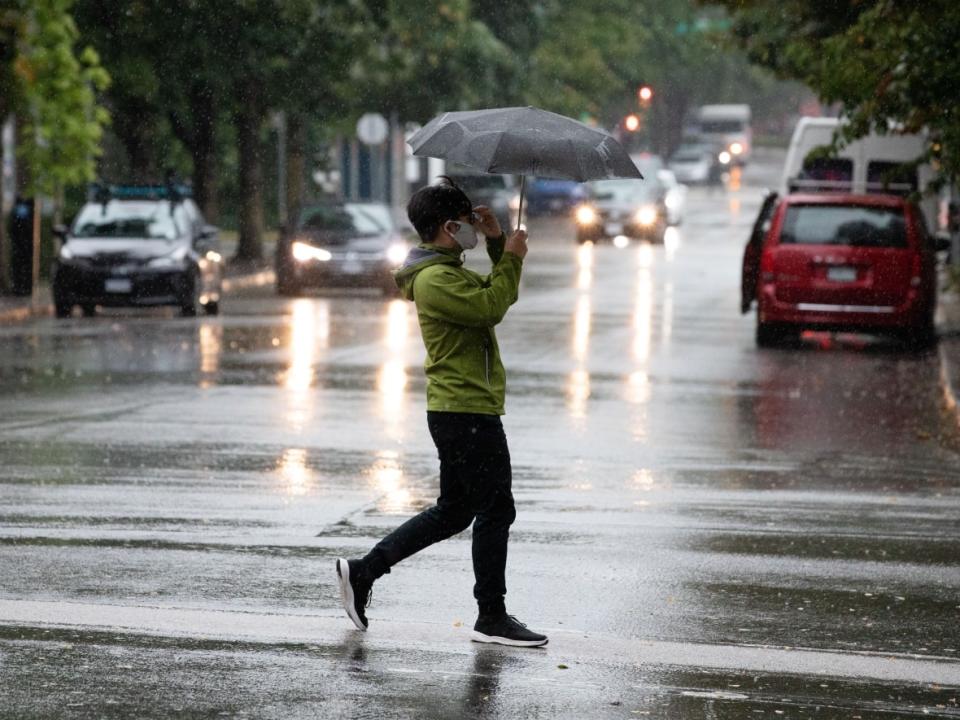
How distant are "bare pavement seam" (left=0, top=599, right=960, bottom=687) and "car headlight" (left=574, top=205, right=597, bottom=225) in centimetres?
4539

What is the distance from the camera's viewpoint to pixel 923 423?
16031 mm

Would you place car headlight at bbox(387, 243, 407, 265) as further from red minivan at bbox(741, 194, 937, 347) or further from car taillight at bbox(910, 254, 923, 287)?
car taillight at bbox(910, 254, 923, 287)

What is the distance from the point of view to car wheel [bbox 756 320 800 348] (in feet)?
75.0

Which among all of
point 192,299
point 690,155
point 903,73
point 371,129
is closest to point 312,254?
point 192,299

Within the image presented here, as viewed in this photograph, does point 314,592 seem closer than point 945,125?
Yes

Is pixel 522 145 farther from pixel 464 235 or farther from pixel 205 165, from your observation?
pixel 205 165

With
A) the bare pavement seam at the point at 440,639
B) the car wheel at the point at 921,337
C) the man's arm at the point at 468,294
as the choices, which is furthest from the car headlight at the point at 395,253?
the man's arm at the point at 468,294

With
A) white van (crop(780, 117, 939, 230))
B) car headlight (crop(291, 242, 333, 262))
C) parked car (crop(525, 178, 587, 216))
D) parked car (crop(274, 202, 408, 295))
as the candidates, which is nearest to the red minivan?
white van (crop(780, 117, 939, 230))

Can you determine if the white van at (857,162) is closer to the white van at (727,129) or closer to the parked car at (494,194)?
the parked car at (494,194)

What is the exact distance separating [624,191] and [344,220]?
21657 millimetres

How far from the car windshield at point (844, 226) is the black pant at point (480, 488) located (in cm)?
1579

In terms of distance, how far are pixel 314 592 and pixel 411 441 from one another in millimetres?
5596

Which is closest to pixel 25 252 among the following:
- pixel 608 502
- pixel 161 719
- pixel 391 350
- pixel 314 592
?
pixel 391 350

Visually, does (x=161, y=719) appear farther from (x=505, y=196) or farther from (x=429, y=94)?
(x=505, y=196)
